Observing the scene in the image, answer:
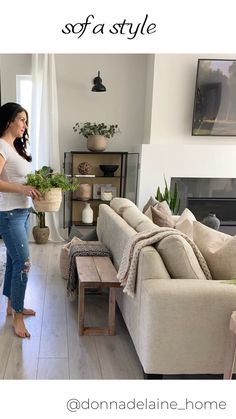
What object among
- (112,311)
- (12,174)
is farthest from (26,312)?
(12,174)

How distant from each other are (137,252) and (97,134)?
8.90 feet

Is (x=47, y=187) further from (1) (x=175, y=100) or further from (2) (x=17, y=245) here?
(1) (x=175, y=100)

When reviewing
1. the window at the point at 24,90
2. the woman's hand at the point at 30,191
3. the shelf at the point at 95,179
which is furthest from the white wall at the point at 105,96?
the woman's hand at the point at 30,191

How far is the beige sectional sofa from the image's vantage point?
1.81 metres

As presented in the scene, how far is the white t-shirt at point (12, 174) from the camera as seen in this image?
2.17m

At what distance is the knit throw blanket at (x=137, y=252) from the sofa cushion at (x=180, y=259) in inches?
2.1

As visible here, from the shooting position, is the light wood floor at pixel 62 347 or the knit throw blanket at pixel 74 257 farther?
the knit throw blanket at pixel 74 257

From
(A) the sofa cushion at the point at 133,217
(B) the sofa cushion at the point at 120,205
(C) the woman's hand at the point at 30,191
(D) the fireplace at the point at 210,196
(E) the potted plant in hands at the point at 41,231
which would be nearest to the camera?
(C) the woman's hand at the point at 30,191

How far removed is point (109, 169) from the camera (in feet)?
15.3

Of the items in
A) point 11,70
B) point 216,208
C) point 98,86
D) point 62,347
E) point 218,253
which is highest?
point 11,70

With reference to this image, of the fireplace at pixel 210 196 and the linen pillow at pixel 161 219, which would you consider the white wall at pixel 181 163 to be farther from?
the linen pillow at pixel 161 219

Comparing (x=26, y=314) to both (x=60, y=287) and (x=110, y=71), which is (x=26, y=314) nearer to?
(x=60, y=287)
